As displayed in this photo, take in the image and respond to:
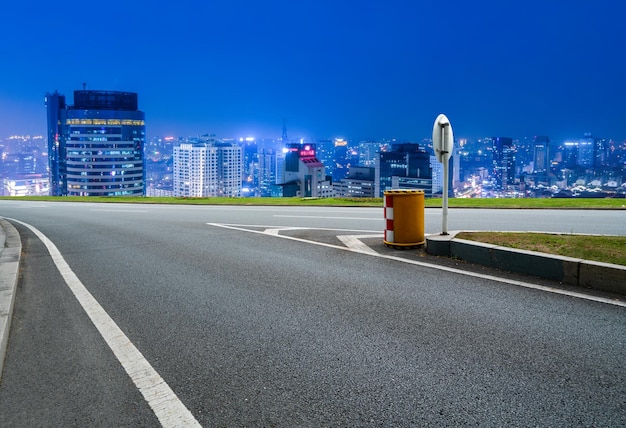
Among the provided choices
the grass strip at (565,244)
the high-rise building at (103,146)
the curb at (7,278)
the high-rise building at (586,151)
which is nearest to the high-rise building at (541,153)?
the high-rise building at (586,151)

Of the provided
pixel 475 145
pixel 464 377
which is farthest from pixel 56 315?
pixel 475 145

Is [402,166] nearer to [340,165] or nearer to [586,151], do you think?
[586,151]

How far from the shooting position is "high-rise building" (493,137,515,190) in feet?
339

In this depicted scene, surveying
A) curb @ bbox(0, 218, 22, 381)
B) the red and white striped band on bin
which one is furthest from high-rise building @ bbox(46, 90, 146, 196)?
the red and white striped band on bin

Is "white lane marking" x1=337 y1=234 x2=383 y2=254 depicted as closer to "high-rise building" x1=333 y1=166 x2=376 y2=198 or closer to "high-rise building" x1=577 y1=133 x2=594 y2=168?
"high-rise building" x1=333 y1=166 x2=376 y2=198

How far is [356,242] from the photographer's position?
9.04 metres

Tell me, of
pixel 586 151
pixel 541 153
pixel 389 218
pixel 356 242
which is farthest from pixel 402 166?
pixel 389 218

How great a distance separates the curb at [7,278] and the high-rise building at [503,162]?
9699 cm

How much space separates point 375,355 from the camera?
3.63 m

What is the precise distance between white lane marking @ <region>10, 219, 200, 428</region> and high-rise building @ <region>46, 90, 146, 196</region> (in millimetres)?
157323

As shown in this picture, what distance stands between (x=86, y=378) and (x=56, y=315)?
6.00 ft

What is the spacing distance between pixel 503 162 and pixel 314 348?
12261 centimetres

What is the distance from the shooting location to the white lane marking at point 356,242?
8.22 m

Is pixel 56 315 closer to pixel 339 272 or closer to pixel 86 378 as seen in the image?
pixel 86 378
